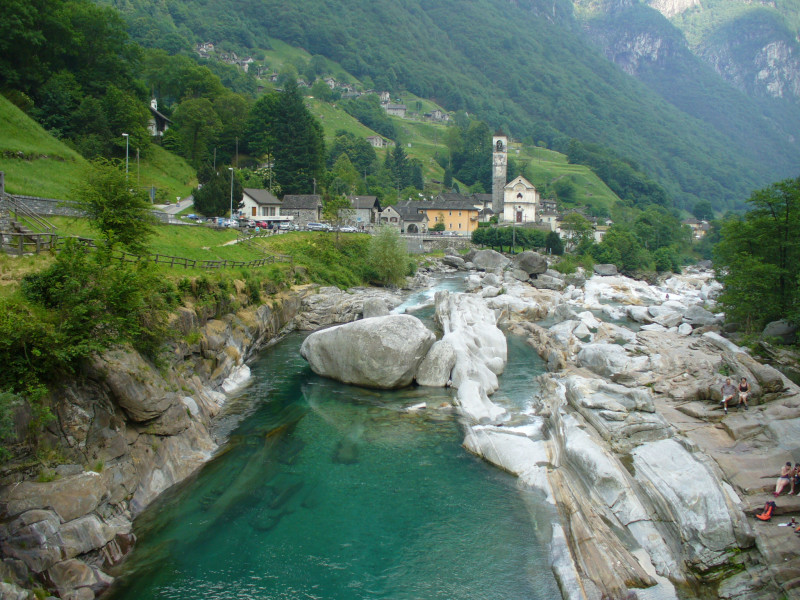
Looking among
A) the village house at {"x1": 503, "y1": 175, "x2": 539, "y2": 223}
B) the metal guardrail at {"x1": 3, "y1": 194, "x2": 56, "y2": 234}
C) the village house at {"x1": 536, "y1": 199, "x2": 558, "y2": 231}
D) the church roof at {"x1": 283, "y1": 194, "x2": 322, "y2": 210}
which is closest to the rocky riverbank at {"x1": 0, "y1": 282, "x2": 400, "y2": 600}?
the metal guardrail at {"x1": 3, "y1": 194, "x2": 56, "y2": 234}

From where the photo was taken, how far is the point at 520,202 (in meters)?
130

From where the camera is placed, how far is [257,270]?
43000mm

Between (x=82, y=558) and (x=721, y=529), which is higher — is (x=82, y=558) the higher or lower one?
the lower one

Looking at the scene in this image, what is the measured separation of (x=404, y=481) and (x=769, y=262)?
35.5 m

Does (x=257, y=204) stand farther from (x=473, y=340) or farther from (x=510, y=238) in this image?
(x=510, y=238)

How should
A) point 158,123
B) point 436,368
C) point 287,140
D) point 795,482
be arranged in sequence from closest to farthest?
point 795,482
point 436,368
point 158,123
point 287,140

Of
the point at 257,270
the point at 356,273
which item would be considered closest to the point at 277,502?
the point at 257,270

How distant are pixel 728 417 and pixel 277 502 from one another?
18.5 metres

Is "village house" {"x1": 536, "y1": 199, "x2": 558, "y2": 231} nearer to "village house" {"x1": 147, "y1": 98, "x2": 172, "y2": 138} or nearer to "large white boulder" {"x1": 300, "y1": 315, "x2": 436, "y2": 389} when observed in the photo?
"village house" {"x1": 147, "y1": 98, "x2": 172, "y2": 138}

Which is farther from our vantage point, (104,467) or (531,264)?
(531,264)

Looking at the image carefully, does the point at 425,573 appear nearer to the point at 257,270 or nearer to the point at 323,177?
the point at 257,270

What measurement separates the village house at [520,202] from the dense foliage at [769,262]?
9100cm

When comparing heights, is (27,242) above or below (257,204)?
below

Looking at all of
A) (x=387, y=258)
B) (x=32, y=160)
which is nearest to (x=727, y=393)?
(x=387, y=258)
